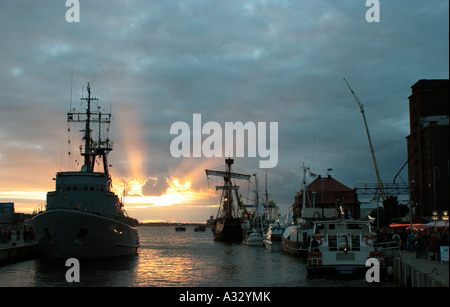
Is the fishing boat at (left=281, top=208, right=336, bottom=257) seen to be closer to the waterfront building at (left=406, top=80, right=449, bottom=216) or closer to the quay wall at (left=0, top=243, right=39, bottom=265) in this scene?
the waterfront building at (left=406, top=80, right=449, bottom=216)

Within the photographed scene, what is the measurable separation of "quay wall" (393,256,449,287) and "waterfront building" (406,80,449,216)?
1680 inches

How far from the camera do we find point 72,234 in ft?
132

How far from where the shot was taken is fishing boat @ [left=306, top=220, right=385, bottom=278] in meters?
26.5

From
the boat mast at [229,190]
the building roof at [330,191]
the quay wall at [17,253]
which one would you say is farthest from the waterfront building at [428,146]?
the quay wall at [17,253]

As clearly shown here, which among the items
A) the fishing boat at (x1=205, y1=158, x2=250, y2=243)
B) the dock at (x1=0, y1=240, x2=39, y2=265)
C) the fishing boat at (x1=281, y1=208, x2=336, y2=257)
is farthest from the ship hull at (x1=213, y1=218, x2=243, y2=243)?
the dock at (x1=0, y1=240, x2=39, y2=265)

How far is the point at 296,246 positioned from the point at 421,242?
2185 centimetres

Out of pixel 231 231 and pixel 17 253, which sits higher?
pixel 17 253

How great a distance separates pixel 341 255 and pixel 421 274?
6.59 meters

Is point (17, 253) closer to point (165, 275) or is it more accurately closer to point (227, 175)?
point (165, 275)

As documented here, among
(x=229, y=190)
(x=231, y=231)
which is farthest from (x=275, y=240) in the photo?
(x=229, y=190)

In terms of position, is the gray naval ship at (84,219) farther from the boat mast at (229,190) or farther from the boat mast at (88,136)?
the boat mast at (229,190)
